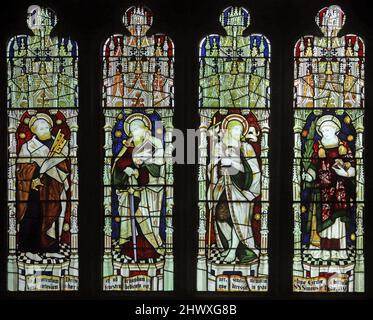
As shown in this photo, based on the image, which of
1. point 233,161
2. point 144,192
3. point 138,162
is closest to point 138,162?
point 138,162

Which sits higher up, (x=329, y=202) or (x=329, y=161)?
(x=329, y=161)

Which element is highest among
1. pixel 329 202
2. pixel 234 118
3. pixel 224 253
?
pixel 234 118

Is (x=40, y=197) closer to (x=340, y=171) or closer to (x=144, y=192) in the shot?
(x=144, y=192)

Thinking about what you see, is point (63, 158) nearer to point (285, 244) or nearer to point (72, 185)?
point (72, 185)

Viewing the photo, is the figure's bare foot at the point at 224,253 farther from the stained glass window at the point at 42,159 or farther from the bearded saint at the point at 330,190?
the stained glass window at the point at 42,159

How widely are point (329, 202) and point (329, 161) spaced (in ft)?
1.09

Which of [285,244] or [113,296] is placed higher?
[285,244]

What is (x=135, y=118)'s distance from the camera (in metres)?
5.62

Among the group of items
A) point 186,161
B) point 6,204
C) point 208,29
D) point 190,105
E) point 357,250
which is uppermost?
point 208,29

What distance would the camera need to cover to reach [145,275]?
555 centimetres

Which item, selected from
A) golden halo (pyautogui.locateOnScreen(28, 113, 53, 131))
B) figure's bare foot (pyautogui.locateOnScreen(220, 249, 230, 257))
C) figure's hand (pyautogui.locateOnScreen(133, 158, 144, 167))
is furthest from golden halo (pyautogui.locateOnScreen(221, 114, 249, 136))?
golden halo (pyautogui.locateOnScreen(28, 113, 53, 131))

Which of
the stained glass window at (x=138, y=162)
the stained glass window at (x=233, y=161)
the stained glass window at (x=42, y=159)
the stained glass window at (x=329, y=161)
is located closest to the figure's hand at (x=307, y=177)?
the stained glass window at (x=329, y=161)

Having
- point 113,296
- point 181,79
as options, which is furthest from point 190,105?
point 113,296

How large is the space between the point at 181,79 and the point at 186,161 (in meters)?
0.67
